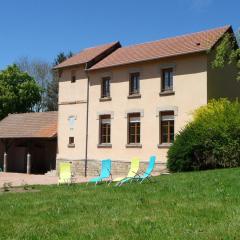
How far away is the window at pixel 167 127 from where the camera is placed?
26.0 metres

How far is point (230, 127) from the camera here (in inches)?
853

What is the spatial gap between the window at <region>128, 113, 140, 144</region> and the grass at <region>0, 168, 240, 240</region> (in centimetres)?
1447

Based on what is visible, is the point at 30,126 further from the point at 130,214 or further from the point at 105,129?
the point at 130,214

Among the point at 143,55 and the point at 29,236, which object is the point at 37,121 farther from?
the point at 29,236

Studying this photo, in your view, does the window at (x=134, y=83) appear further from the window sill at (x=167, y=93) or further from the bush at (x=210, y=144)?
the bush at (x=210, y=144)

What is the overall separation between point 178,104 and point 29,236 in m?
18.7

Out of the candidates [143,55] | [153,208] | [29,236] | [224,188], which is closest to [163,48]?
[143,55]

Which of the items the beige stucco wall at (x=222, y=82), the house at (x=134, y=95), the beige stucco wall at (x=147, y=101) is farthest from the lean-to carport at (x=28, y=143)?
the beige stucco wall at (x=222, y=82)

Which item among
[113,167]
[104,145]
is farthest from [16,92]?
[113,167]

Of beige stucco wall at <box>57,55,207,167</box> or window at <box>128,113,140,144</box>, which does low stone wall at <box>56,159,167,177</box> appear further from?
window at <box>128,113,140,144</box>

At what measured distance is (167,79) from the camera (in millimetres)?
26375

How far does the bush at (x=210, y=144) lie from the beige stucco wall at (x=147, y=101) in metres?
2.43

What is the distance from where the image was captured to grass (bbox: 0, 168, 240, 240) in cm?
734

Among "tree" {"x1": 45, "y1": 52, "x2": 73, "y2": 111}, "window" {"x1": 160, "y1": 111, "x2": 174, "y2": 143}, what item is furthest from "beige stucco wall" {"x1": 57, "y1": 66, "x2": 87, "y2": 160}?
"tree" {"x1": 45, "y1": 52, "x2": 73, "y2": 111}
